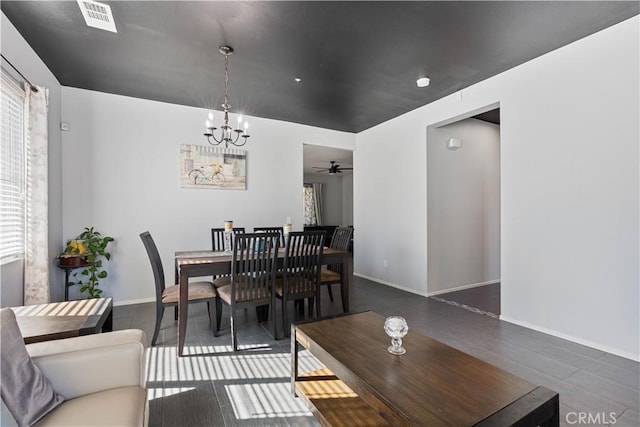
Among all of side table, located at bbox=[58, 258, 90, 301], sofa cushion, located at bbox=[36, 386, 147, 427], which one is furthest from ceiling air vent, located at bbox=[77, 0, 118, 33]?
sofa cushion, located at bbox=[36, 386, 147, 427]

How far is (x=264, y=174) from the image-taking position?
471 cm

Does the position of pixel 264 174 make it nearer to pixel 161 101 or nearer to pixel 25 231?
pixel 161 101

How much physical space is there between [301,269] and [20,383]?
6.84 ft

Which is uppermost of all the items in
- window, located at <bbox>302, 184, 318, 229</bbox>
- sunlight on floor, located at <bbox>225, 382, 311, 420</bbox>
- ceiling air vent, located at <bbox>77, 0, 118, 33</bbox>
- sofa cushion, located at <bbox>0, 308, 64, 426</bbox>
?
ceiling air vent, located at <bbox>77, 0, 118, 33</bbox>

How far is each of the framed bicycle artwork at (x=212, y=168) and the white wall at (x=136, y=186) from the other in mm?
81

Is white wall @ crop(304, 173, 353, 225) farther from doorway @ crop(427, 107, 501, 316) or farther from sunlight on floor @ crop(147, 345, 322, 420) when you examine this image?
sunlight on floor @ crop(147, 345, 322, 420)

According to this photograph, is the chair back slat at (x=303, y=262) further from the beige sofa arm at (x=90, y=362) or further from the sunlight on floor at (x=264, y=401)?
the beige sofa arm at (x=90, y=362)

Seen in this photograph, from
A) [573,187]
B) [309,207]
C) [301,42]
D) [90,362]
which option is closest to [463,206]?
[573,187]

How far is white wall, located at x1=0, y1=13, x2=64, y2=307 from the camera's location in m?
2.28

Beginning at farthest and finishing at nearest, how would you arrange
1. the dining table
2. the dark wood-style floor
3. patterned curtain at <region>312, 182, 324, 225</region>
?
1. patterned curtain at <region>312, 182, 324, 225</region>
2. the dining table
3. the dark wood-style floor

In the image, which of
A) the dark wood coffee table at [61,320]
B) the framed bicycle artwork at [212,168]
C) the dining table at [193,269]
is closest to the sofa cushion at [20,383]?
the dark wood coffee table at [61,320]

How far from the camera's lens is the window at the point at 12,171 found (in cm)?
230

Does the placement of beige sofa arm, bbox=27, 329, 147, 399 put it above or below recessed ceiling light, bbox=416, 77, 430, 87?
below

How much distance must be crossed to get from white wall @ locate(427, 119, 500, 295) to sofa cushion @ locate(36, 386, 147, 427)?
3731mm
